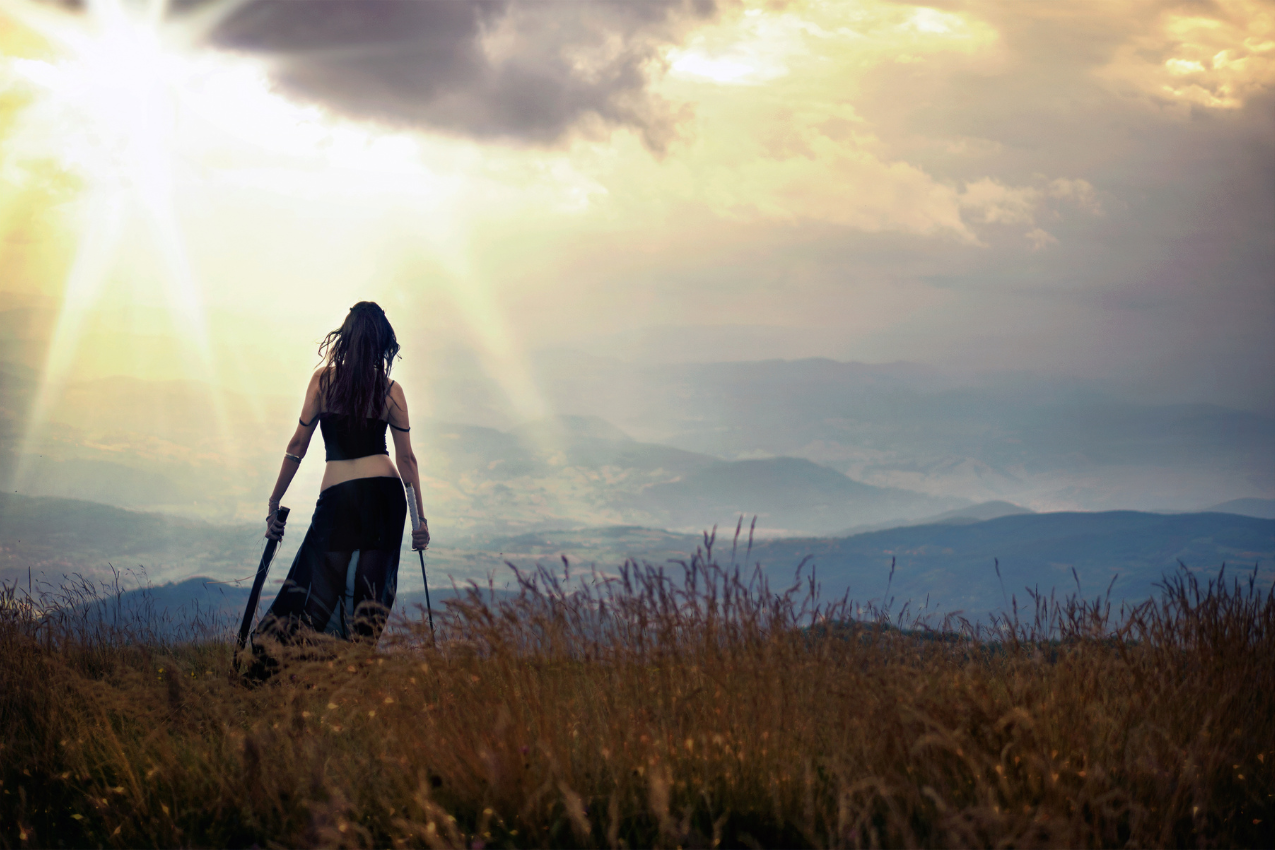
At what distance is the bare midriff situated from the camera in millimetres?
6160

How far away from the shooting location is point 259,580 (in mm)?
5922

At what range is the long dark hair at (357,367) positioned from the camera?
6.04 metres

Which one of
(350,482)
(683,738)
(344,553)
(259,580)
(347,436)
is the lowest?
(683,738)

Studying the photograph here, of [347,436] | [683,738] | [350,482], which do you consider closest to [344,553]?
[350,482]

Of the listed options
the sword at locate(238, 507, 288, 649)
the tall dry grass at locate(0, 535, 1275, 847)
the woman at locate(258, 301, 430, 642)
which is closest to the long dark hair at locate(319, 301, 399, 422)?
the woman at locate(258, 301, 430, 642)

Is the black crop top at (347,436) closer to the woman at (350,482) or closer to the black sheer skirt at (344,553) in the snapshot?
the woman at (350,482)

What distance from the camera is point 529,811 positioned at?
3324 mm

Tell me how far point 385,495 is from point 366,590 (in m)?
0.68

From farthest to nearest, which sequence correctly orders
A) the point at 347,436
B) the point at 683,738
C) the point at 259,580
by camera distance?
the point at 347,436 < the point at 259,580 < the point at 683,738

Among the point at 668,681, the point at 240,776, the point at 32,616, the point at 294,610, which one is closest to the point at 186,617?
the point at 32,616

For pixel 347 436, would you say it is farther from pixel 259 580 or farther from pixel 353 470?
pixel 259 580

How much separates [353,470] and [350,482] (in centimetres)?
9

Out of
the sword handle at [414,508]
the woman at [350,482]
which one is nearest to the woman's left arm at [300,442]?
the woman at [350,482]

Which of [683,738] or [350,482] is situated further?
[350,482]
